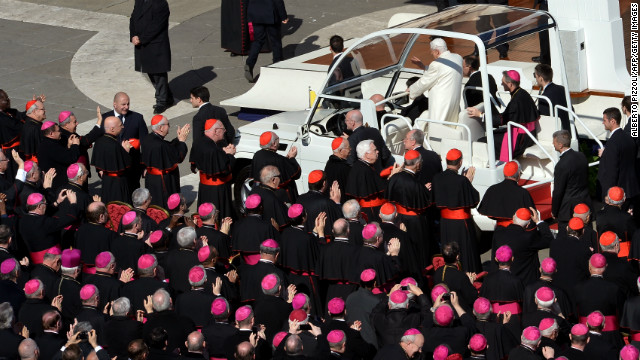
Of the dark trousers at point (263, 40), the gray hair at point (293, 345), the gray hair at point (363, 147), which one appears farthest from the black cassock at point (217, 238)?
the dark trousers at point (263, 40)

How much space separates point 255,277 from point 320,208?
56.0 inches

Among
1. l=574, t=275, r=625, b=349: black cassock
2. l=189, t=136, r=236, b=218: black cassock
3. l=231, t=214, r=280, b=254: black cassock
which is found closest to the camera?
l=574, t=275, r=625, b=349: black cassock

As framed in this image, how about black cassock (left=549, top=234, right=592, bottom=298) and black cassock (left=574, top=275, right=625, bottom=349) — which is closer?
black cassock (left=574, top=275, right=625, bottom=349)

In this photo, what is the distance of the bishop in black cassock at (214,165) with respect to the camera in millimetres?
12266

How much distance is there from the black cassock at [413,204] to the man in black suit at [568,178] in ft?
4.54

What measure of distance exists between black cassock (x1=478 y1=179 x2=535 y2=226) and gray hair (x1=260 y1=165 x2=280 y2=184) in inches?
81.8

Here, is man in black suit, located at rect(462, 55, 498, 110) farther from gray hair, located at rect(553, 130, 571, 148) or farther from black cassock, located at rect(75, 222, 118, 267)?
black cassock, located at rect(75, 222, 118, 267)

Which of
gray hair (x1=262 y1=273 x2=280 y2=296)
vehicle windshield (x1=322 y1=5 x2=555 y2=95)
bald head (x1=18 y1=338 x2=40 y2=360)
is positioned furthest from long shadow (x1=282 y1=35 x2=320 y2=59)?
bald head (x1=18 y1=338 x2=40 y2=360)

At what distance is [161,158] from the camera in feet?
40.8

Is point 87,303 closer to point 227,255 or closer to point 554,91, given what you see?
point 227,255

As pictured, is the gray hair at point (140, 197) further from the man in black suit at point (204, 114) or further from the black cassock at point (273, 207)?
the man in black suit at point (204, 114)

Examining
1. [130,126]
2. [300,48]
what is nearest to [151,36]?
[300,48]

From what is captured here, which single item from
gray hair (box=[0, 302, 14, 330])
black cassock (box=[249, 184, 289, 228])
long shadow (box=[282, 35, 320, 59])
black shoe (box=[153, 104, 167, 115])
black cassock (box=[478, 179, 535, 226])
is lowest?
long shadow (box=[282, 35, 320, 59])

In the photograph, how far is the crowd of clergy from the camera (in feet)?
28.3
